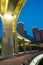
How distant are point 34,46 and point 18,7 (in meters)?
14.8

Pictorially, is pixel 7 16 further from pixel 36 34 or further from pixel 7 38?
pixel 36 34

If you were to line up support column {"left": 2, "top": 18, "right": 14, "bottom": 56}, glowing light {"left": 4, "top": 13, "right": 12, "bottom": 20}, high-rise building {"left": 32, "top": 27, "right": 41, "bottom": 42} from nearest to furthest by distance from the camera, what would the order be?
1. support column {"left": 2, "top": 18, "right": 14, "bottom": 56}
2. glowing light {"left": 4, "top": 13, "right": 12, "bottom": 20}
3. high-rise building {"left": 32, "top": 27, "right": 41, "bottom": 42}

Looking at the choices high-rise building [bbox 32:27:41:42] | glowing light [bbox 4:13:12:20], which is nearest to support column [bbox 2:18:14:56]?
glowing light [bbox 4:13:12:20]

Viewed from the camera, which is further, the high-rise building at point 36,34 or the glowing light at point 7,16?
the high-rise building at point 36,34

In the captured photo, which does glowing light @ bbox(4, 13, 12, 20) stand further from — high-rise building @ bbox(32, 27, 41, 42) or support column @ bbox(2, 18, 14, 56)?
high-rise building @ bbox(32, 27, 41, 42)

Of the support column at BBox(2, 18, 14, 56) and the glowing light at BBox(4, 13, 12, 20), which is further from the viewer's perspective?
the glowing light at BBox(4, 13, 12, 20)

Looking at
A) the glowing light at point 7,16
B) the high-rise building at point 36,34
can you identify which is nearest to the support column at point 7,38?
the glowing light at point 7,16

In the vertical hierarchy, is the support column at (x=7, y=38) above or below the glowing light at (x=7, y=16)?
below

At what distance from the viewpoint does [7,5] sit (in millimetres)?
19156

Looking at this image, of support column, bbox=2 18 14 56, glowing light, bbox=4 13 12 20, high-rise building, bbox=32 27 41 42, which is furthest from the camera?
high-rise building, bbox=32 27 41 42

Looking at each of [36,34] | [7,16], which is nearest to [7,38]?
[7,16]

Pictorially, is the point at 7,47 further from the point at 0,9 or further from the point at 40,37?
the point at 40,37

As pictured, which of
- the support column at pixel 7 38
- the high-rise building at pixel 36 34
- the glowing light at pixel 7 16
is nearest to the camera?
the support column at pixel 7 38

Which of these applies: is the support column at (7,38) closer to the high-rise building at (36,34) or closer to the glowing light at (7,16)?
the glowing light at (7,16)
